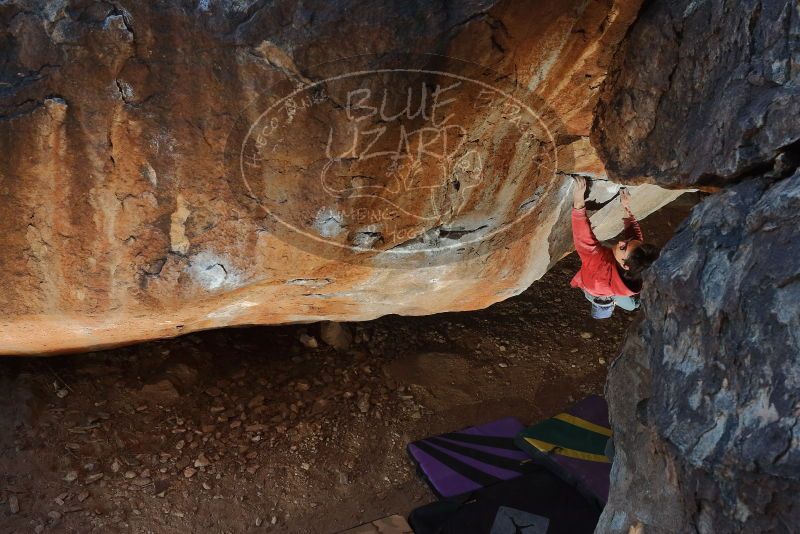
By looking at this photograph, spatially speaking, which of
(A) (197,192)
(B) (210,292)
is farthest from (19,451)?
(A) (197,192)

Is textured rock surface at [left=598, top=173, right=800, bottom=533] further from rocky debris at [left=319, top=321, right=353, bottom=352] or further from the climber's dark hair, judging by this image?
rocky debris at [left=319, top=321, right=353, bottom=352]

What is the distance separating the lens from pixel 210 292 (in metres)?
2.71

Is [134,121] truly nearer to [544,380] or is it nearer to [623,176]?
[623,176]

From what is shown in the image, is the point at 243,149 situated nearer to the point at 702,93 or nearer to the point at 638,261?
the point at 702,93

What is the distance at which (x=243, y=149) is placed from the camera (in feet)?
7.61

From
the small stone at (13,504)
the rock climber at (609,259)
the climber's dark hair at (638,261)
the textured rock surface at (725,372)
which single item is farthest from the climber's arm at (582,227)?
the small stone at (13,504)

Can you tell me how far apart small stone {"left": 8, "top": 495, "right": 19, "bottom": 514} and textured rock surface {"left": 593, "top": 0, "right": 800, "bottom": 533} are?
7.81 ft

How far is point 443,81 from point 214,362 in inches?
85.7

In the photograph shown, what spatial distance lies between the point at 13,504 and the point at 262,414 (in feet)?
3.69

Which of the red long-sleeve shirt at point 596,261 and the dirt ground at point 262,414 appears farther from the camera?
the dirt ground at point 262,414

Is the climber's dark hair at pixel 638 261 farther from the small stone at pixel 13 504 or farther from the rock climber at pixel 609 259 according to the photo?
the small stone at pixel 13 504

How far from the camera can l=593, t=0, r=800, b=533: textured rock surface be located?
1541 mm

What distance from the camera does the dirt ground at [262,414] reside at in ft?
10.3

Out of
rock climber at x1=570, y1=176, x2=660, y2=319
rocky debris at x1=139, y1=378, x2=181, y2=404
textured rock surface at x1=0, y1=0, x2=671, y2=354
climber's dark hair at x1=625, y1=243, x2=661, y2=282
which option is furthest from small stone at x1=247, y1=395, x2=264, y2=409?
climber's dark hair at x1=625, y1=243, x2=661, y2=282
